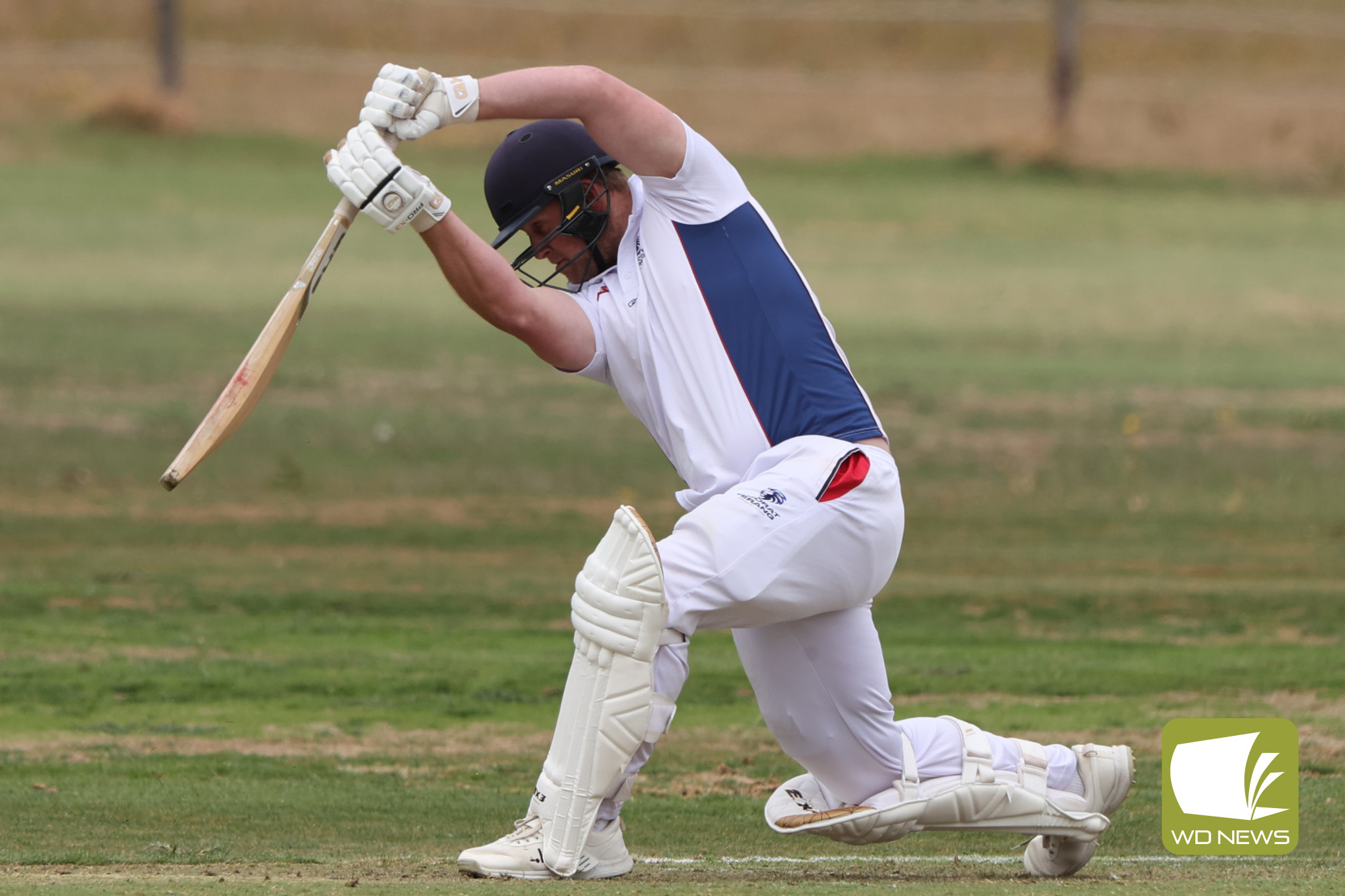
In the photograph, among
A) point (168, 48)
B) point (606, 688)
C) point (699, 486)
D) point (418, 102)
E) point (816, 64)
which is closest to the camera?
point (606, 688)

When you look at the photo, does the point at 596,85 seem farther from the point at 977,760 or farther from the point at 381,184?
the point at 977,760

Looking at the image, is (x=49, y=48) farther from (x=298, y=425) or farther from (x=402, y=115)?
(x=402, y=115)

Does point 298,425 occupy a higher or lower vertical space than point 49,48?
lower

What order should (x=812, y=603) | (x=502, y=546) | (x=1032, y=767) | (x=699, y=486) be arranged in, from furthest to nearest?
(x=502, y=546) < (x=1032, y=767) < (x=699, y=486) < (x=812, y=603)

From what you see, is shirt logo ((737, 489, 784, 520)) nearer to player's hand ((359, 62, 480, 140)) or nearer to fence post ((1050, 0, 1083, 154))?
player's hand ((359, 62, 480, 140))

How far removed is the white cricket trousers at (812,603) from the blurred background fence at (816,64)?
2450 cm

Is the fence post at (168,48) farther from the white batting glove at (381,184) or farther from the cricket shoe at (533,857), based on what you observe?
the cricket shoe at (533,857)

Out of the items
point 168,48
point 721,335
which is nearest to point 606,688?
point 721,335

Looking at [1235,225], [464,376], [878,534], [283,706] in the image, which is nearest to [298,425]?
[464,376]

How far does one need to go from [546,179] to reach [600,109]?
37cm

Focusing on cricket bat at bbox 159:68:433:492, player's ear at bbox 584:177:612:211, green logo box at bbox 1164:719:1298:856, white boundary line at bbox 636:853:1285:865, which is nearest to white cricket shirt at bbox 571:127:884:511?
player's ear at bbox 584:177:612:211

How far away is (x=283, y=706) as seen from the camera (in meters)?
7.25

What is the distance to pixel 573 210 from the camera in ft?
15.8

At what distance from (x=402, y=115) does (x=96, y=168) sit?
22.7m
